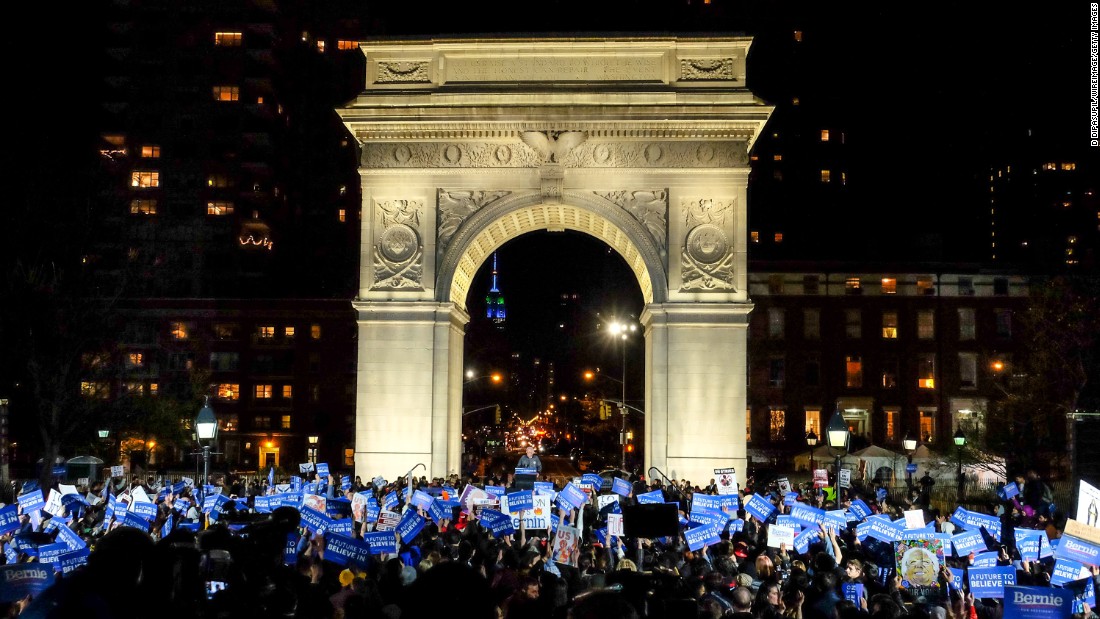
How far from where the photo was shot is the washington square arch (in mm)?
28719

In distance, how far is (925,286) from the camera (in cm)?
5575

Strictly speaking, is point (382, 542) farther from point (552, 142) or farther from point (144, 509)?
point (552, 142)

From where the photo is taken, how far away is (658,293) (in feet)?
95.3

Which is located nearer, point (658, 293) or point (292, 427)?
point (658, 293)

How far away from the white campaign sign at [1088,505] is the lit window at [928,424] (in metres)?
46.6

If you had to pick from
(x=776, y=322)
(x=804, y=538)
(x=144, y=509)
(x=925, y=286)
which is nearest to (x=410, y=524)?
(x=144, y=509)

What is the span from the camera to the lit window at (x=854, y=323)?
55.7 meters

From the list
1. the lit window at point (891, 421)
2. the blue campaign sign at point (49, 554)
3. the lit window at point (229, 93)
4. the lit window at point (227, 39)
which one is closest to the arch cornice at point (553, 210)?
the blue campaign sign at point (49, 554)

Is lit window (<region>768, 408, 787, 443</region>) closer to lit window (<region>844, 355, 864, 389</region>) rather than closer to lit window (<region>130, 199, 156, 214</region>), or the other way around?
lit window (<region>844, 355, 864, 389</region>)

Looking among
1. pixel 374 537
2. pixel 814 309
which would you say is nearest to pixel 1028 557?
pixel 374 537

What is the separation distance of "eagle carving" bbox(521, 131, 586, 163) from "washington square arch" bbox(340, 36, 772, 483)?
0.15 feet

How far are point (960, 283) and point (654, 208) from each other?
3322 cm

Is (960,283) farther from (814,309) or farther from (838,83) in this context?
(838,83)

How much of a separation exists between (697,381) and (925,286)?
3208 cm
